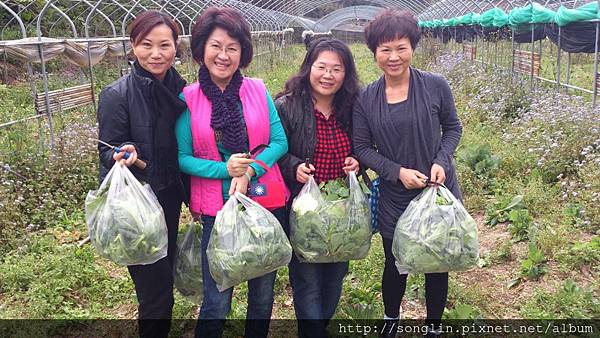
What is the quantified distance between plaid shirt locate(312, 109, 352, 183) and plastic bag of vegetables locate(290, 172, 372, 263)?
75 mm

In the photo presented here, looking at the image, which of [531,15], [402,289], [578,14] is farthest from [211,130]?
[531,15]

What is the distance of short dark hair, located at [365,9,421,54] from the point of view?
2240 mm

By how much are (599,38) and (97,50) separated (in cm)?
660

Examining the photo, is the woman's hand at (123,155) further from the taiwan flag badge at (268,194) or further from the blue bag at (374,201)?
the blue bag at (374,201)

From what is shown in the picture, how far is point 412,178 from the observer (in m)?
2.29

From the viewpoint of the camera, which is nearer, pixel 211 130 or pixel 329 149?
pixel 211 130

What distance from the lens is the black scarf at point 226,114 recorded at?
7.06 feet

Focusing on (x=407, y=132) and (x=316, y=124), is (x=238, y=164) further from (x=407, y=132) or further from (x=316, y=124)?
(x=407, y=132)

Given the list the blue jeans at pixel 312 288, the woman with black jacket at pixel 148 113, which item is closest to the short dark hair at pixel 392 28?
the woman with black jacket at pixel 148 113

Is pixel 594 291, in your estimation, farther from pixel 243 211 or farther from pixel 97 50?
pixel 97 50

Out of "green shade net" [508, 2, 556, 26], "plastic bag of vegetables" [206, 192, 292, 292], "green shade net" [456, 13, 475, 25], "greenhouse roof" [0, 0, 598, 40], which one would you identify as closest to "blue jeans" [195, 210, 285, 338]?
"plastic bag of vegetables" [206, 192, 292, 292]

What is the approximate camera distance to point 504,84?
891cm

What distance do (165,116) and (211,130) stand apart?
0.71ft

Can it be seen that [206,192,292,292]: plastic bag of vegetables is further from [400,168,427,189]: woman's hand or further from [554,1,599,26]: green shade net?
[554,1,599,26]: green shade net
